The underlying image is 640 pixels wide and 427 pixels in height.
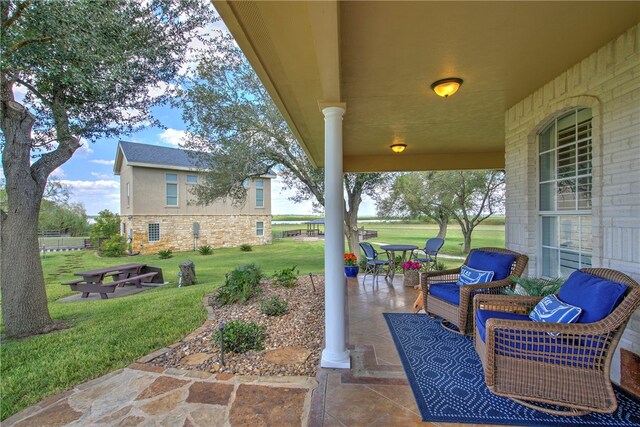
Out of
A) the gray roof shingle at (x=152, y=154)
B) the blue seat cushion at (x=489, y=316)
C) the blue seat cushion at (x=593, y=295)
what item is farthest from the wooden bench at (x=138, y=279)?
the blue seat cushion at (x=593, y=295)

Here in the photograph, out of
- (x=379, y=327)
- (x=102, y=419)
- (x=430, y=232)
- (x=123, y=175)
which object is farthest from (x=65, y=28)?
(x=430, y=232)

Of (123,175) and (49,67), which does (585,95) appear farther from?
(123,175)

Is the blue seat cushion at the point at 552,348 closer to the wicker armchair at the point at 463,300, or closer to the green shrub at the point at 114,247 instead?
the wicker armchair at the point at 463,300

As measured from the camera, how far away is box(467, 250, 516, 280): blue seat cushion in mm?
3393

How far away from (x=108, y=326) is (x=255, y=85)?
6.38 metres

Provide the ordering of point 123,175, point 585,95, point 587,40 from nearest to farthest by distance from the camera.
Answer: point 587,40 → point 585,95 → point 123,175

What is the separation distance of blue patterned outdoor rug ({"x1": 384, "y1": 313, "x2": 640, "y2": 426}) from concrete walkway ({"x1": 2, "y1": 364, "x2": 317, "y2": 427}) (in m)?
0.89

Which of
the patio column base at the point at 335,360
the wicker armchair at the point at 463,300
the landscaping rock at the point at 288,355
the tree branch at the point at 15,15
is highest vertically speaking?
the tree branch at the point at 15,15

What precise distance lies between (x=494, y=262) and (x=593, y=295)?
1.45m

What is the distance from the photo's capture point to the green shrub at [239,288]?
16.4 feet

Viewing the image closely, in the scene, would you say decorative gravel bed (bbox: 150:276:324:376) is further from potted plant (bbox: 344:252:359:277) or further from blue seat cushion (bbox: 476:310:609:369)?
potted plant (bbox: 344:252:359:277)

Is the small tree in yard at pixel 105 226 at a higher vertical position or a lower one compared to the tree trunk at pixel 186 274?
higher

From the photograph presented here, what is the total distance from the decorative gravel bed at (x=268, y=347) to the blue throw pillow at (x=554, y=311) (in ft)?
6.22

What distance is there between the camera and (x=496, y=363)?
2105 millimetres
